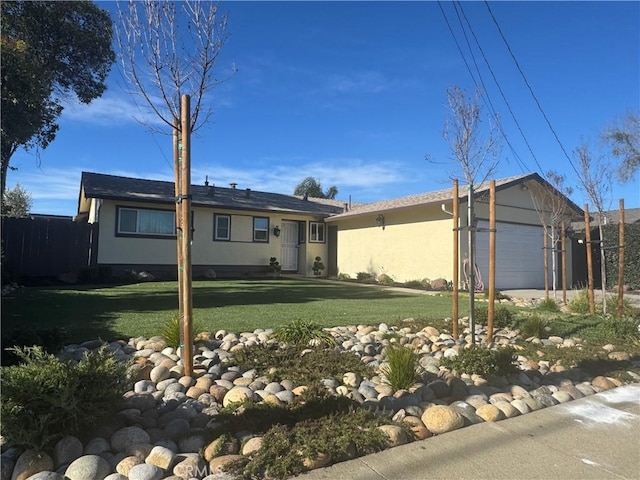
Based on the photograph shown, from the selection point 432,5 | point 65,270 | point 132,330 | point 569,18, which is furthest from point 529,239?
point 65,270

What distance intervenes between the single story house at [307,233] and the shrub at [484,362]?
9491 mm

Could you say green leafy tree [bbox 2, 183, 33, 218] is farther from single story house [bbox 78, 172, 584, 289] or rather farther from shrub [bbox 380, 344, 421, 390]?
shrub [bbox 380, 344, 421, 390]

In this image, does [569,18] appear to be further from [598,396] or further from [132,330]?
[132,330]

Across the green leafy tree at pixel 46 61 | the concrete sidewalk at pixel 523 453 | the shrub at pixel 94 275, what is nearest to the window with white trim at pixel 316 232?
the shrub at pixel 94 275

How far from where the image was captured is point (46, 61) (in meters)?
12.6

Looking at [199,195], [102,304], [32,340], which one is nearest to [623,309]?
[32,340]

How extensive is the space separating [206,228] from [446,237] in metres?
8.76

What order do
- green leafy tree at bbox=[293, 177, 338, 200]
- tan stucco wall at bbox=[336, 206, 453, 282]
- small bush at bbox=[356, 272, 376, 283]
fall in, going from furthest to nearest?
green leafy tree at bbox=[293, 177, 338, 200] → small bush at bbox=[356, 272, 376, 283] → tan stucco wall at bbox=[336, 206, 453, 282]

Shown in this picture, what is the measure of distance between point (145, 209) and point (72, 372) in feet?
45.5

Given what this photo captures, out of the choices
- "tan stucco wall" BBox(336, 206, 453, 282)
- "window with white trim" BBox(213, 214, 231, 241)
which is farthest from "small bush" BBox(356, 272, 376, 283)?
"window with white trim" BBox(213, 214, 231, 241)

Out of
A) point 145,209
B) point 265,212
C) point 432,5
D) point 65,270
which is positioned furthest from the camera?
point 265,212

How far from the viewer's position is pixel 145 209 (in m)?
15.8

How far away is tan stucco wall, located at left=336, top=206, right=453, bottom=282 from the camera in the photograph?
49.1 feet

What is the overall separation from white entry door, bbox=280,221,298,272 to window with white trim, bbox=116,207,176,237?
4.70 m
